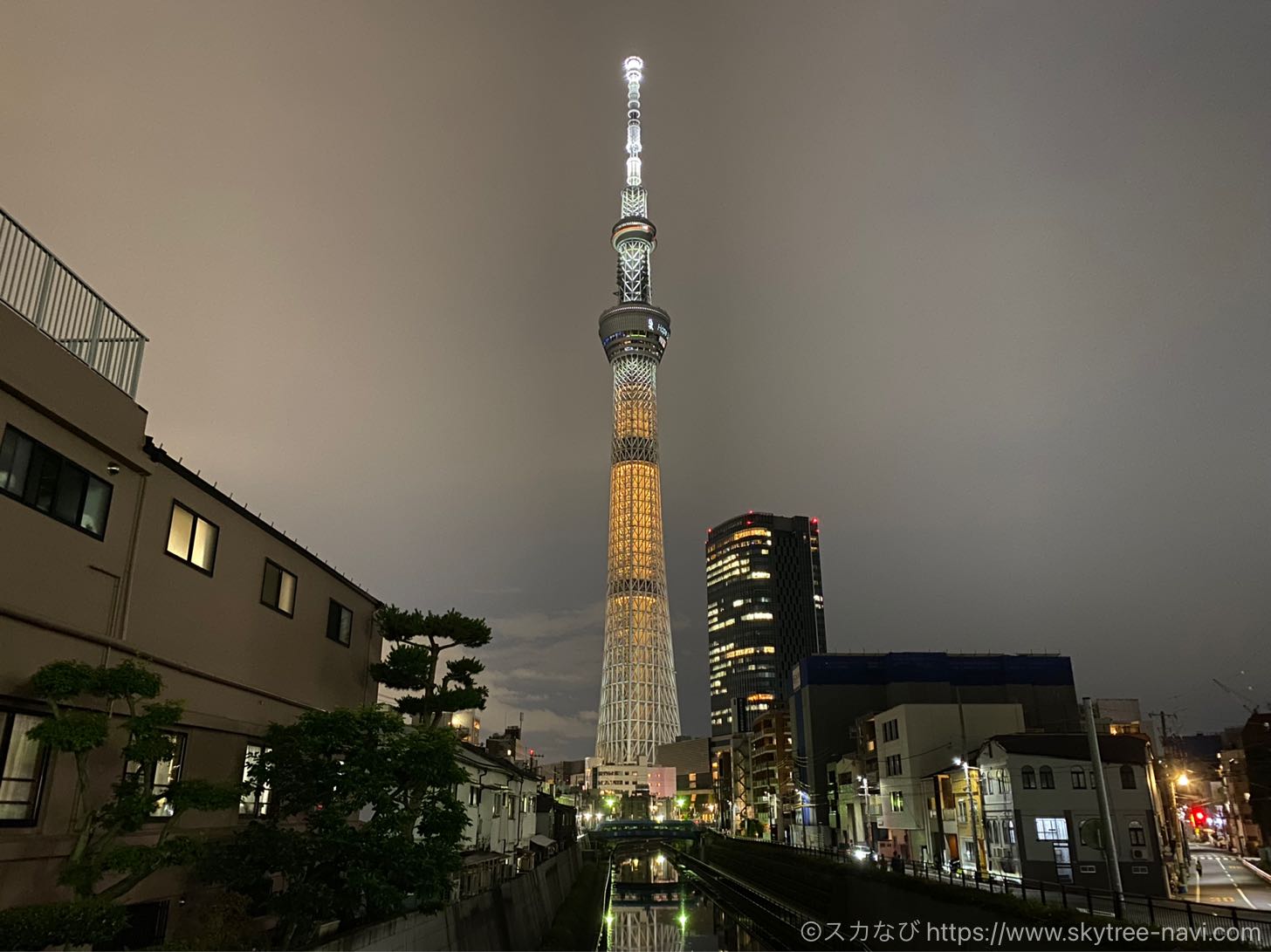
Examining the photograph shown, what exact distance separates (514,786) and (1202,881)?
98.6 ft

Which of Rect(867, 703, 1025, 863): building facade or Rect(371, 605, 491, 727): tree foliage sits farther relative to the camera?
Rect(867, 703, 1025, 863): building facade

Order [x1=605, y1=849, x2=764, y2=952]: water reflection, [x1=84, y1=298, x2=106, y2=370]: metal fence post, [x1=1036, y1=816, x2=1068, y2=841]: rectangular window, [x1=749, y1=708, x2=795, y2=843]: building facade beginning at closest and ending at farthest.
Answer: [x1=84, y1=298, x2=106, y2=370]: metal fence post → [x1=605, y1=849, x2=764, y2=952]: water reflection → [x1=1036, y1=816, x2=1068, y2=841]: rectangular window → [x1=749, y1=708, x2=795, y2=843]: building facade

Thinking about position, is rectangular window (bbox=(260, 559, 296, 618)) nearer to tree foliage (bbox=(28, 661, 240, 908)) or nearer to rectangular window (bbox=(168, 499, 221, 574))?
rectangular window (bbox=(168, 499, 221, 574))

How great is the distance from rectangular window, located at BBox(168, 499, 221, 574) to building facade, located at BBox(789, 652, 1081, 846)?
222 ft

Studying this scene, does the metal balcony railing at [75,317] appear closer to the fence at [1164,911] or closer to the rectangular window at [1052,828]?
the fence at [1164,911]

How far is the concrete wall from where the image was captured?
14.8m

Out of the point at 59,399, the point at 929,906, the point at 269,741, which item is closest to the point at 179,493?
the point at 59,399

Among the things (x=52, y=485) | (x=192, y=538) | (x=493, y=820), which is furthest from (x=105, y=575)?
(x=493, y=820)

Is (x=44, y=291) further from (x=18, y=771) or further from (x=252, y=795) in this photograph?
(x=252, y=795)

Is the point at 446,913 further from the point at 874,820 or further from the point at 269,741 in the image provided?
the point at 874,820

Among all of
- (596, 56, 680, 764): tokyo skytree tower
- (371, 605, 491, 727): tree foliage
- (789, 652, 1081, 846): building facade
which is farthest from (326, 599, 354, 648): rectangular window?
(596, 56, 680, 764): tokyo skytree tower

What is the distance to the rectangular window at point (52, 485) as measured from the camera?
11.3 metres

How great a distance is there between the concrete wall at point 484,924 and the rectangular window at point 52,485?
728cm

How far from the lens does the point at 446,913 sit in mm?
18156
